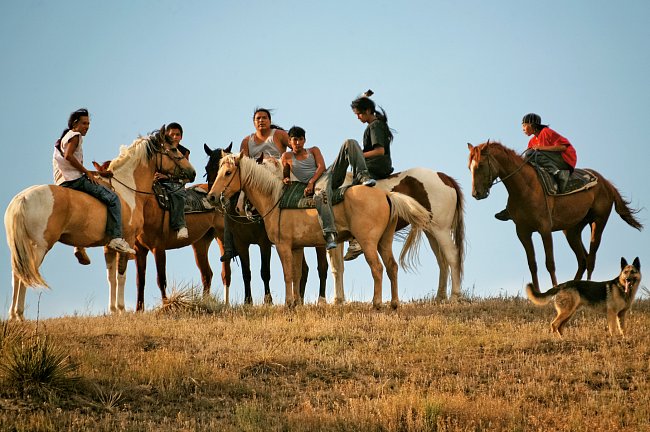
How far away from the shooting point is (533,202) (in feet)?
59.5

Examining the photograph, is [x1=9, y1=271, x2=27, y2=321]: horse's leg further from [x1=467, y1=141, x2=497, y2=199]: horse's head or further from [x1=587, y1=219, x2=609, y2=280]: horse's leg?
[x1=587, y1=219, x2=609, y2=280]: horse's leg

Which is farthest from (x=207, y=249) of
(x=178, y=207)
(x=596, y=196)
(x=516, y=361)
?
(x=516, y=361)

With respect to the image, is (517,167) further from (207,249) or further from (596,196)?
(207,249)

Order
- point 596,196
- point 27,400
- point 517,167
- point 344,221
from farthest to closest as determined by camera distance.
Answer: point 596,196 < point 517,167 < point 344,221 < point 27,400

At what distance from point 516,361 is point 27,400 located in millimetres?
6138

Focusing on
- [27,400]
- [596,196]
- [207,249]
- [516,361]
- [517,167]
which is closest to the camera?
[27,400]

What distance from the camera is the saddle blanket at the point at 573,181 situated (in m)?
18.3

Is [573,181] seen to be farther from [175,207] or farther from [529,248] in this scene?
[175,207]

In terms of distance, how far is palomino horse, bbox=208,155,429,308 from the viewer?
16.2 metres

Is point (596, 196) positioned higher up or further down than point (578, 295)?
higher up

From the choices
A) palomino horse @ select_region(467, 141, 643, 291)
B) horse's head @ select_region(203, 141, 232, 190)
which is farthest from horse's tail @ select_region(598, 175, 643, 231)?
horse's head @ select_region(203, 141, 232, 190)

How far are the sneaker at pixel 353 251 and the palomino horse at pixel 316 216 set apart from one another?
1501 millimetres

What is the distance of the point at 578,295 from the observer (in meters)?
14.3

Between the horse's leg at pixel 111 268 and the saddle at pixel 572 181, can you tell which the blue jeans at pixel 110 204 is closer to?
the horse's leg at pixel 111 268
